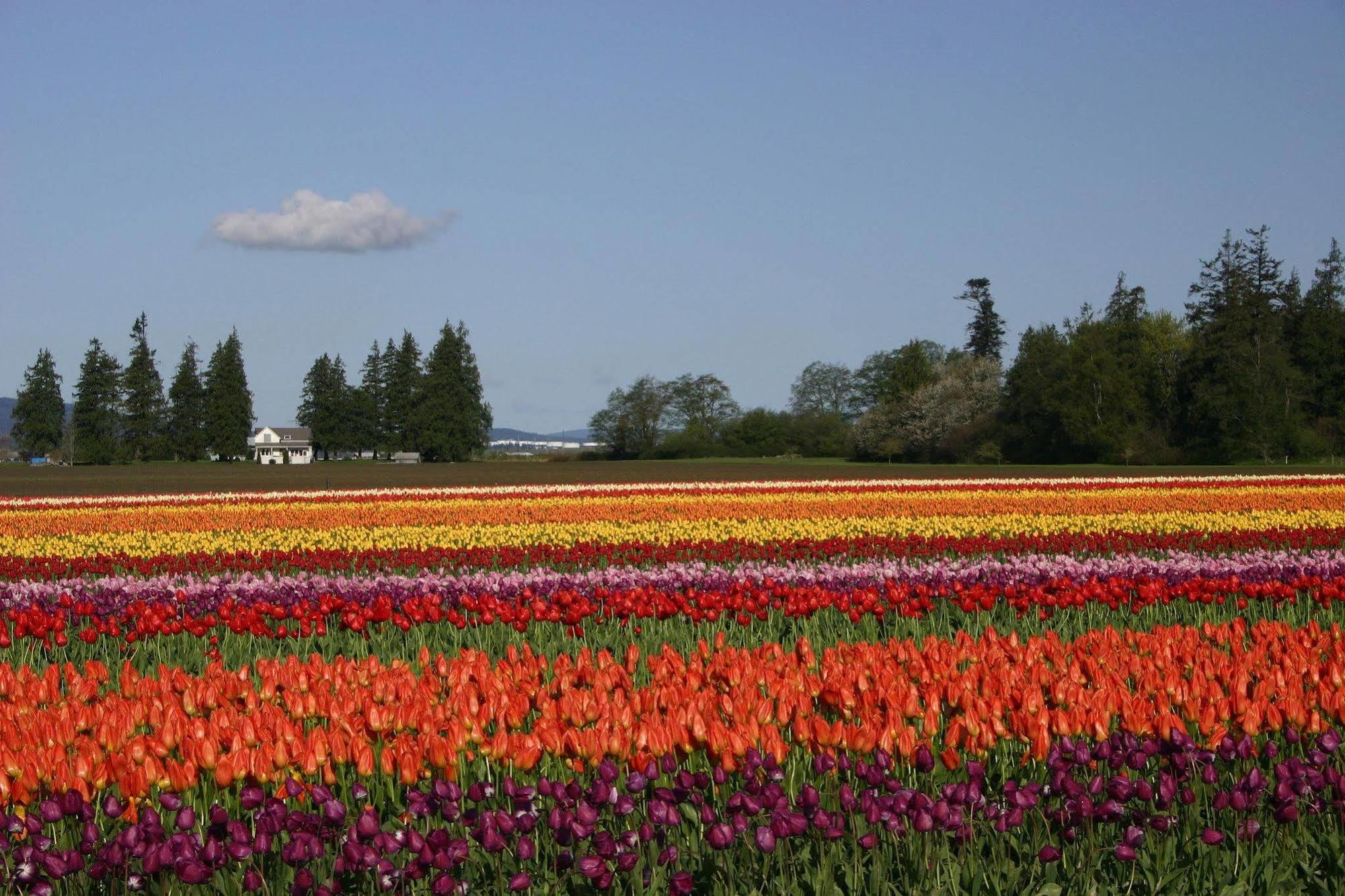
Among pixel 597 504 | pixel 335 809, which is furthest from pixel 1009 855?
pixel 597 504

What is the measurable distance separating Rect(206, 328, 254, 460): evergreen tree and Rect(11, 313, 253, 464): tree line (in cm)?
5

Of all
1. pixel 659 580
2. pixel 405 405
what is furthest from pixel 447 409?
pixel 659 580

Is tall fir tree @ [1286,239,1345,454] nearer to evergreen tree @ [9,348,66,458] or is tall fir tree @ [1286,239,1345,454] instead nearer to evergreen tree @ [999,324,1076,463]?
evergreen tree @ [999,324,1076,463]

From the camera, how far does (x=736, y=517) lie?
19.3m

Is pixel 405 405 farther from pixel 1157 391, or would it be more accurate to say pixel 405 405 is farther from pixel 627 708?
pixel 627 708

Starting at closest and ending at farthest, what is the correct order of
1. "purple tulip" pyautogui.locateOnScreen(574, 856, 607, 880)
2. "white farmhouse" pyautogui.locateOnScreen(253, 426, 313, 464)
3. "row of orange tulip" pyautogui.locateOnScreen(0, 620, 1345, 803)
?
"purple tulip" pyautogui.locateOnScreen(574, 856, 607, 880)
"row of orange tulip" pyautogui.locateOnScreen(0, 620, 1345, 803)
"white farmhouse" pyautogui.locateOnScreen(253, 426, 313, 464)

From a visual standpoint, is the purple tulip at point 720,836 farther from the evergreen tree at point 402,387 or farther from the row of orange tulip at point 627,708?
the evergreen tree at point 402,387

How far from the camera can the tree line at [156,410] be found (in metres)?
91.9

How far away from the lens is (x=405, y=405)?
97438 millimetres

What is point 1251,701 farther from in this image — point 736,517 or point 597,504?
point 597,504

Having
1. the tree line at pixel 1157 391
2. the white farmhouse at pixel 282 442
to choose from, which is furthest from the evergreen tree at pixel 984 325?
the white farmhouse at pixel 282 442

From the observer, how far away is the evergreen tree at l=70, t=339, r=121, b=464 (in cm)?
9088

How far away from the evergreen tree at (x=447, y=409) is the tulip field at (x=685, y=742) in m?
80.6

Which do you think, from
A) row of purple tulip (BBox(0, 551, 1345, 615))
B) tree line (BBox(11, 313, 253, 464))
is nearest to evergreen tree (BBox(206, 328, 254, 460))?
tree line (BBox(11, 313, 253, 464))
